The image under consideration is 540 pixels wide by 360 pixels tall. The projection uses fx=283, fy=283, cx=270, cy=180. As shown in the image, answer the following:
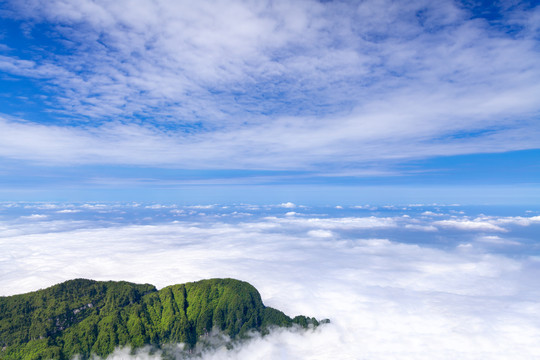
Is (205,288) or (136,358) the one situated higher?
(205,288)

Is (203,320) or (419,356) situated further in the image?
(203,320)

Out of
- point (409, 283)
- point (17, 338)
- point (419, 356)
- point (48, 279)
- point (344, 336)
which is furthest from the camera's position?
point (409, 283)

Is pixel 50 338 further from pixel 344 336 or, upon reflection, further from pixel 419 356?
pixel 419 356

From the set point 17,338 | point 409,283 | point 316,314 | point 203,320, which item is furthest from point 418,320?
point 17,338

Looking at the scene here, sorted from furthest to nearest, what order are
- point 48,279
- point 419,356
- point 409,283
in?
point 409,283 < point 48,279 < point 419,356

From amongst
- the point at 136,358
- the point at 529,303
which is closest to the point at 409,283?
the point at 529,303

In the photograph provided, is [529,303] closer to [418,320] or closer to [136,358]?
[418,320]
